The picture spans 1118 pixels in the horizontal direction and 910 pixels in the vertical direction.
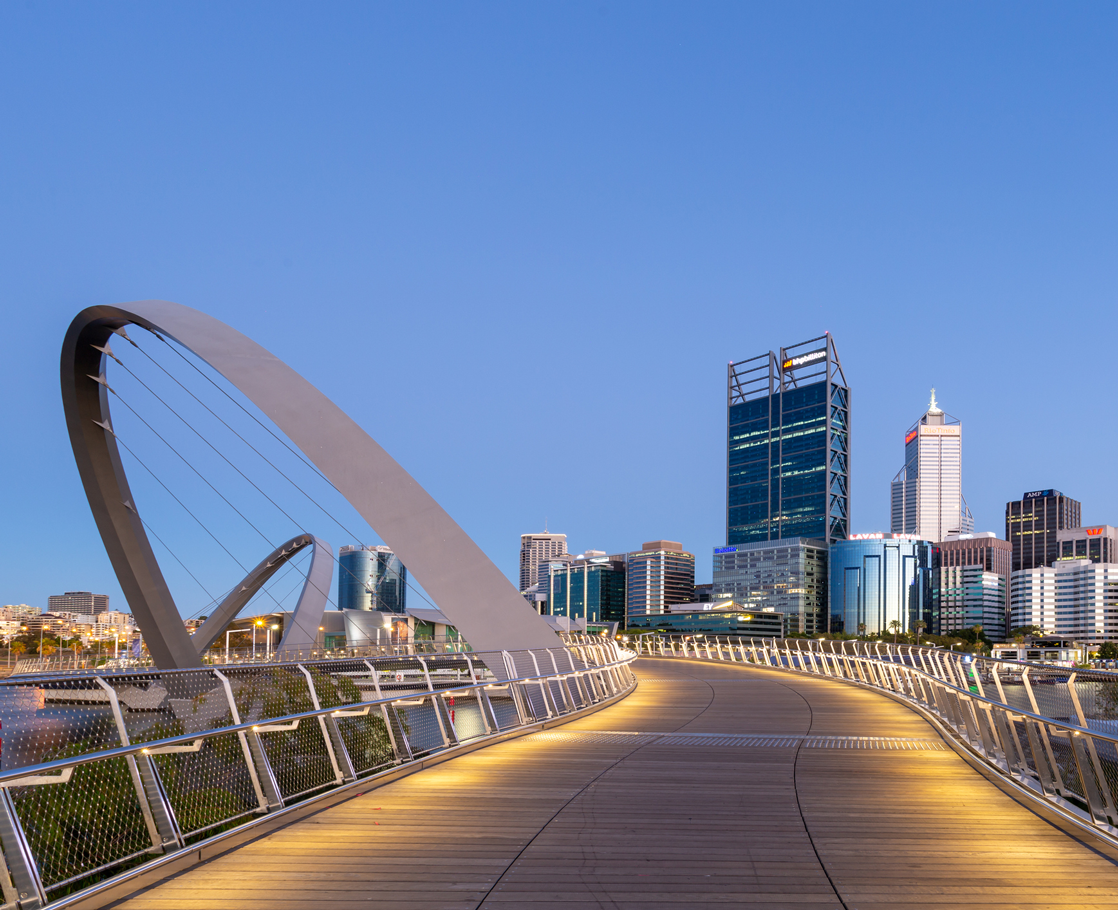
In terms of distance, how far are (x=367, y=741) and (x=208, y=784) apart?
316 cm

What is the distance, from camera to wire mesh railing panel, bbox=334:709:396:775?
10.3 m

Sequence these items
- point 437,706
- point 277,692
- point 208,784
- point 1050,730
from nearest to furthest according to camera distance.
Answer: point 208,784 → point 1050,730 → point 277,692 → point 437,706

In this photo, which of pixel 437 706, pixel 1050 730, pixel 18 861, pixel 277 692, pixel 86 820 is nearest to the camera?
pixel 18 861

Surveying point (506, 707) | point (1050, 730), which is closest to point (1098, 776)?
point (1050, 730)

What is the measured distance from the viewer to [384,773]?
1041 cm

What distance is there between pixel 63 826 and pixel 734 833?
447 cm

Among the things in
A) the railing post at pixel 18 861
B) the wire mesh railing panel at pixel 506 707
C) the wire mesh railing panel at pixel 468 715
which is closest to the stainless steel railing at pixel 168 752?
the railing post at pixel 18 861

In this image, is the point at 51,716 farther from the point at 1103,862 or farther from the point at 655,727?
the point at 655,727

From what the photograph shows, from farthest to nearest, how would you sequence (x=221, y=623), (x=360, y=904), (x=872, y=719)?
(x=221, y=623), (x=872, y=719), (x=360, y=904)

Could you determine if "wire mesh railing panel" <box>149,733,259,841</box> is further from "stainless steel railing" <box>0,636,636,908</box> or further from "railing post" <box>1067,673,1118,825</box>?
"railing post" <box>1067,673,1118,825</box>

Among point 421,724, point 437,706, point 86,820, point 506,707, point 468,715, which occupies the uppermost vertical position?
point 86,820

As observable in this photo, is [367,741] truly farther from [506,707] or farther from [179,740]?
[506,707]

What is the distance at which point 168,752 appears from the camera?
700 cm

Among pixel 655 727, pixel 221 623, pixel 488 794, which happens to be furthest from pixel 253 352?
pixel 221 623
